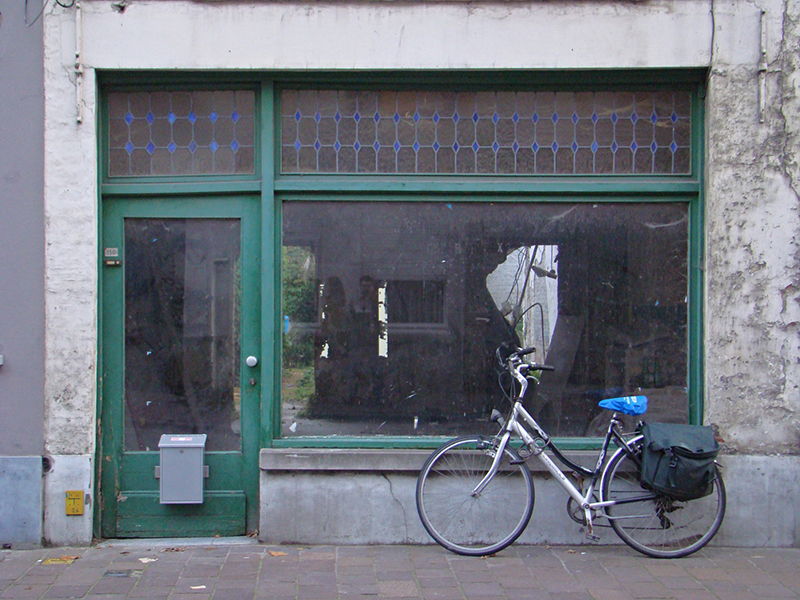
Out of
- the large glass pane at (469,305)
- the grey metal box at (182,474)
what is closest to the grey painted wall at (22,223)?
the grey metal box at (182,474)

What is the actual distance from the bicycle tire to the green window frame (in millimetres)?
426

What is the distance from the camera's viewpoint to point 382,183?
5.31m

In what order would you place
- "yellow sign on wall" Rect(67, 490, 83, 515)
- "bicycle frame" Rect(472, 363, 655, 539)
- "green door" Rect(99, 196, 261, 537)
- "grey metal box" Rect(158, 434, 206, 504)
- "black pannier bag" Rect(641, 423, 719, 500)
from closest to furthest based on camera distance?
"black pannier bag" Rect(641, 423, 719, 500)
"bicycle frame" Rect(472, 363, 655, 539)
"yellow sign on wall" Rect(67, 490, 83, 515)
"grey metal box" Rect(158, 434, 206, 504)
"green door" Rect(99, 196, 261, 537)

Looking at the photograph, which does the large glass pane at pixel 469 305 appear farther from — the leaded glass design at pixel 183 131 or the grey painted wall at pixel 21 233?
the grey painted wall at pixel 21 233

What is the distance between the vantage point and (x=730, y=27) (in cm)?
511

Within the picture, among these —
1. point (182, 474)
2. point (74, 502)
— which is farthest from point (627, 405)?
point (74, 502)

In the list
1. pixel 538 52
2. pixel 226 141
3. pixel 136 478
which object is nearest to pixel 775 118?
pixel 538 52

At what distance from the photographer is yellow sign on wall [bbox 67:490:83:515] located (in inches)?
200

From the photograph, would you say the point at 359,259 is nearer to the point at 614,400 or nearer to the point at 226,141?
the point at 226,141

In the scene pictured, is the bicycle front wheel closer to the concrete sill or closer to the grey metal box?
the concrete sill

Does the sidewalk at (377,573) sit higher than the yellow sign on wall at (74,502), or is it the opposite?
the yellow sign on wall at (74,502)

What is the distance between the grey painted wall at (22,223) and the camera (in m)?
5.09

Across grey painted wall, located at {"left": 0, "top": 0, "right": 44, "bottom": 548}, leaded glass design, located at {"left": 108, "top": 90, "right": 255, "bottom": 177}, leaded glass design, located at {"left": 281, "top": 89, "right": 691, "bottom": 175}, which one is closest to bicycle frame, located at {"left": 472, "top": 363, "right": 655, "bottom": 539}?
leaded glass design, located at {"left": 281, "top": 89, "right": 691, "bottom": 175}

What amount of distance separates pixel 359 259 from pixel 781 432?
3.21 metres
